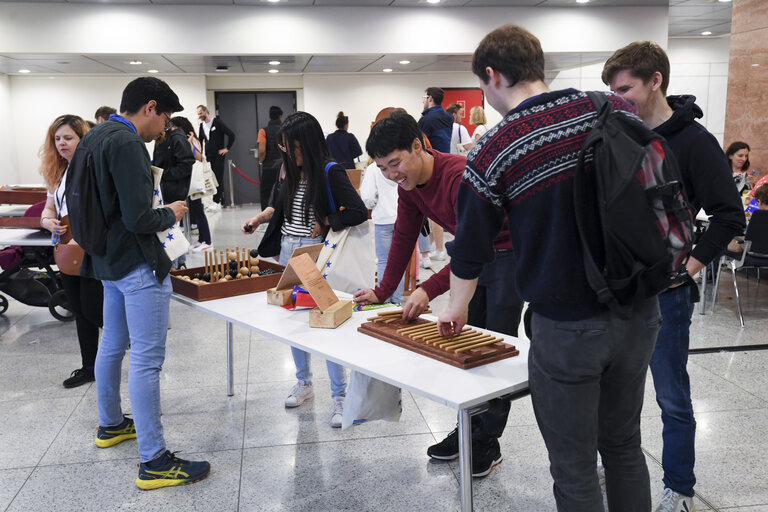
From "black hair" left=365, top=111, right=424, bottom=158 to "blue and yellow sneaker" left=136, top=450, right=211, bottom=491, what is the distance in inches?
57.4

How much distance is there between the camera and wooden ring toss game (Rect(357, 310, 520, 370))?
1.83 metres

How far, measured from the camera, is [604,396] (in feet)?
4.85

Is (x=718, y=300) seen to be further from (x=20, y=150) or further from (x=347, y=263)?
(x=20, y=150)

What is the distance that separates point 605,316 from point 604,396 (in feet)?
0.80

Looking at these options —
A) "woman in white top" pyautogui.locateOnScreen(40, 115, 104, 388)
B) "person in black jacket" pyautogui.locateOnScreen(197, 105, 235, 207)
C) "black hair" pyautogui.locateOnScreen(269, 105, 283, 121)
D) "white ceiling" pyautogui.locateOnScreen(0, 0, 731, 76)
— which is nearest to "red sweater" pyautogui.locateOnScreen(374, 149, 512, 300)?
"woman in white top" pyautogui.locateOnScreen(40, 115, 104, 388)

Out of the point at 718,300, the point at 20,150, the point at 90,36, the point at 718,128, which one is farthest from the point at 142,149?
the point at 20,150

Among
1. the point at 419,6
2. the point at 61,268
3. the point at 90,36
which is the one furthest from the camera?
the point at 419,6

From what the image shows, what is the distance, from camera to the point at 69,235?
331 cm

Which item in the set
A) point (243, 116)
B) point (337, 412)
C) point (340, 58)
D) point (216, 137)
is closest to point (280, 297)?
point (337, 412)

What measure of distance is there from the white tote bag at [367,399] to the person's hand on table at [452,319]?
35 cm

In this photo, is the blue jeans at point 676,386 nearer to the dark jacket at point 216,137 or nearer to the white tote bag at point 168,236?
the white tote bag at point 168,236

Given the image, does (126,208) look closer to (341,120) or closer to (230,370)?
(230,370)

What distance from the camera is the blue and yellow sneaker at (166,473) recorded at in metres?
2.46

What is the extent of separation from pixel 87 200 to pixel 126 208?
154 mm
